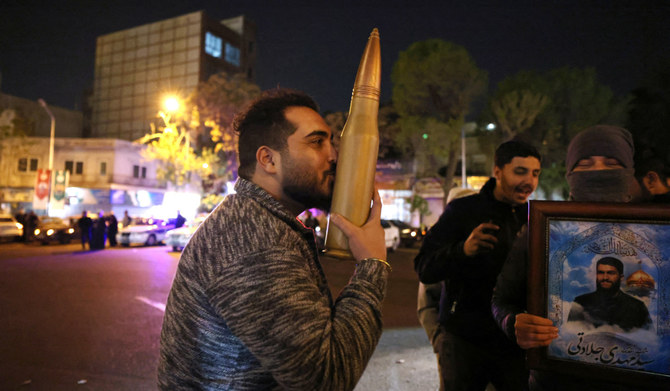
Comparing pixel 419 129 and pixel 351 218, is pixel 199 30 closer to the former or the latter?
pixel 419 129

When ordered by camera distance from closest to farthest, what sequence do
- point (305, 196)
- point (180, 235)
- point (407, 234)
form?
point (305, 196) → point (180, 235) → point (407, 234)

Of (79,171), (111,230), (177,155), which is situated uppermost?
(177,155)

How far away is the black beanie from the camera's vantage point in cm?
183

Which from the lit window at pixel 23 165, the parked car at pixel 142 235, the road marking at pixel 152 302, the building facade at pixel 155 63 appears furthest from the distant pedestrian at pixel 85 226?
the building facade at pixel 155 63

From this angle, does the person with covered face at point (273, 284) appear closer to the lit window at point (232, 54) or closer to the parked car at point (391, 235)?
the parked car at point (391, 235)

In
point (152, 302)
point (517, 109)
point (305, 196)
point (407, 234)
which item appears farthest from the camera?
point (517, 109)

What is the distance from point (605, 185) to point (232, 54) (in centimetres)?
5285

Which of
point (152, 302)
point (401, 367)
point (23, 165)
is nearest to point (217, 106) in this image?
point (152, 302)

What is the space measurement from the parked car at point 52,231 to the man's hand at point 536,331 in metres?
24.4

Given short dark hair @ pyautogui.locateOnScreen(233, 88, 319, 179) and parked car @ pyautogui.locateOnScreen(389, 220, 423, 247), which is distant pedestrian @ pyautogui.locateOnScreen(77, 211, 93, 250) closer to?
parked car @ pyautogui.locateOnScreen(389, 220, 423, 247)

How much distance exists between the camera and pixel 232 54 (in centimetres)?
5044

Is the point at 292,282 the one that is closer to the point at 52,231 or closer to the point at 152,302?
the point at 152,302

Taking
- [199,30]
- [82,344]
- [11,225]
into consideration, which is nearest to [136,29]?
[199,30]

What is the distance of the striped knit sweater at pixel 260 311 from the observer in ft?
3.62
